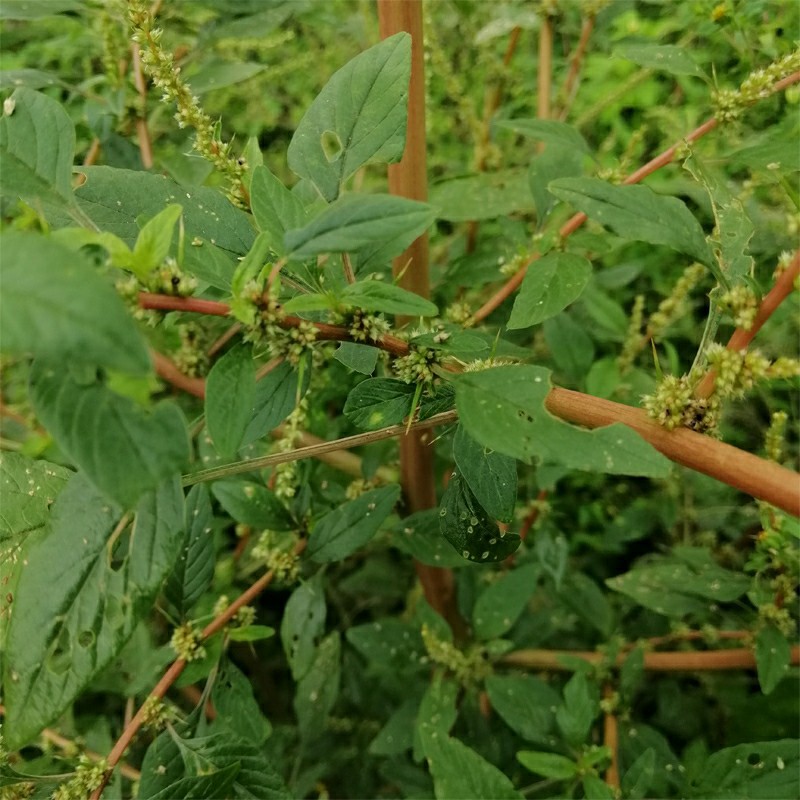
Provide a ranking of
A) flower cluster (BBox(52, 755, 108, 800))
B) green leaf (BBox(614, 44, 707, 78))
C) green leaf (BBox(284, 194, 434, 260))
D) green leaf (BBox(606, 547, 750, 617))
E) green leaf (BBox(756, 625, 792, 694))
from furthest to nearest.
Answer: green leaf (BBox(606, 547, 750, 617)), green leaf (BBox(756, 625, 792, 694)), green leaf (BBox(614, 44, 707, 78)), flower cluster (BBox(52, 755, 108, 800)), green leaf (BBox(284, 194, 434, 260))

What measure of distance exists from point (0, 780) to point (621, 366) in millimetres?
1168

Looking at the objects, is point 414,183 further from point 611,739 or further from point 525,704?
point 611,739

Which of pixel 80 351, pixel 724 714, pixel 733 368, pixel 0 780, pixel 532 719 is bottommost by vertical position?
pixel 724 714

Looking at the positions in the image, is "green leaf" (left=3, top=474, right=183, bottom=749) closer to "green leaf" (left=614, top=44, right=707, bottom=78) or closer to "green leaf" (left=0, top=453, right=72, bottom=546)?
"green leaf" (left=0, top=453, right=72, bottom=546)

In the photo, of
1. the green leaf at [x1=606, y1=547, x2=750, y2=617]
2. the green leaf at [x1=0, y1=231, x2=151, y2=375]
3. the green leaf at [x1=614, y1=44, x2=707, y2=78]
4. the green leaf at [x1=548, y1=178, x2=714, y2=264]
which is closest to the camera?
the green leaf at [x1=0, y1=231, x2=151, y2=375]

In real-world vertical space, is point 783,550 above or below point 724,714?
above

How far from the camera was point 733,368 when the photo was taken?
58cm

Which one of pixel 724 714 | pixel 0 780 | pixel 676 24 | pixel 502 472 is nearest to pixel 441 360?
pixel 502 472

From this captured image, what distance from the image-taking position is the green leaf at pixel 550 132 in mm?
973

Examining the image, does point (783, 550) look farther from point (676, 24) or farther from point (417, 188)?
point (676, 24)

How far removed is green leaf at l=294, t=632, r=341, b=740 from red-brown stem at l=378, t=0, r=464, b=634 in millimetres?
235

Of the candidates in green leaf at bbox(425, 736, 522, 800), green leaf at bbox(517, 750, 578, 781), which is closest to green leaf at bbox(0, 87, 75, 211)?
green leaf at bbox(425, 736, 522, 800)

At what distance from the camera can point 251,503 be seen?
975mm

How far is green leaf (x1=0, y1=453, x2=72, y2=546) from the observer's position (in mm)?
718
